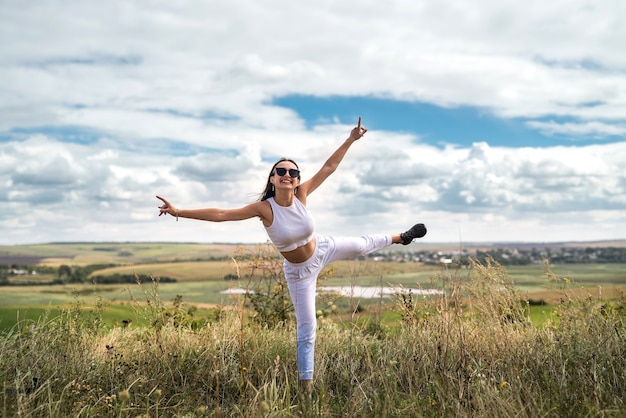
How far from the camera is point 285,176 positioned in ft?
20.8

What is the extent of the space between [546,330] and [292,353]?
3.70m

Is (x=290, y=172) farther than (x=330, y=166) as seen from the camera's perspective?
No

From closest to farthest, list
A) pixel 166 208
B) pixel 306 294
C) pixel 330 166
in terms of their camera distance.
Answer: pixel 166 208, pixel 306 294, pixel 330 166

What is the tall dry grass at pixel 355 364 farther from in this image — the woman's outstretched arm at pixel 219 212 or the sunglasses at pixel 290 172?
the sunglasses at pixel 290 172

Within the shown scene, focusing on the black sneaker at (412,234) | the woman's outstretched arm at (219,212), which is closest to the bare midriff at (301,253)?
the woman's outstretched arm at (219,212)

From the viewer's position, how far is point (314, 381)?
6.70 m

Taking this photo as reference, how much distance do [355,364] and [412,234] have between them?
70.6 inches

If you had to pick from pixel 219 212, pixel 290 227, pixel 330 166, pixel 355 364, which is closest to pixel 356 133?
pixel 330 166

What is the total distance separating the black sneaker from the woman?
64 centimetres

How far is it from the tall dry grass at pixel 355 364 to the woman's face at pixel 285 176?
1875mm

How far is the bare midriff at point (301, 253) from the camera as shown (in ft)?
20.4

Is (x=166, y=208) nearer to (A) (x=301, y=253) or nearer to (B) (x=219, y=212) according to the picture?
(B) (x=219, y=212)

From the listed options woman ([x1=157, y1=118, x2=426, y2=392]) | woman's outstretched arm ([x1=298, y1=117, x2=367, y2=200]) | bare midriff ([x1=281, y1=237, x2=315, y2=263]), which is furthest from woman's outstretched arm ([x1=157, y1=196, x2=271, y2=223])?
woman's outstretched arm ([x1=298, y1=117, x2=367, y2=200])

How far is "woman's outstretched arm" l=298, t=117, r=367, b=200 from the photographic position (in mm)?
6789
